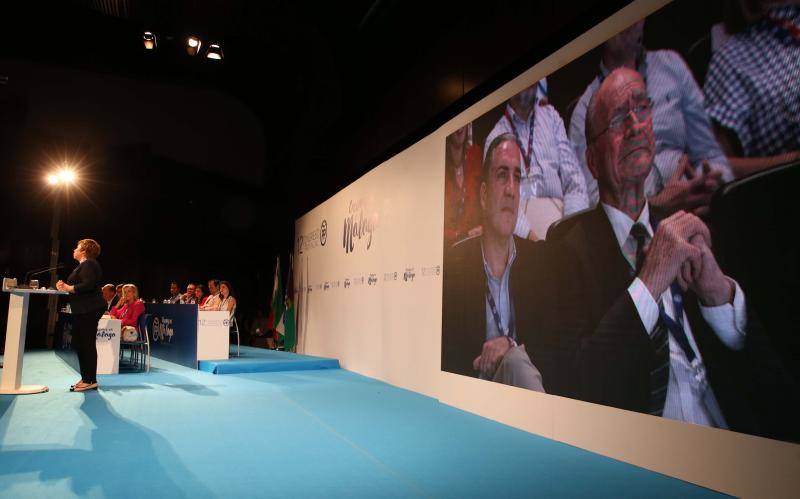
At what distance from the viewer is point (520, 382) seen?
174 inches

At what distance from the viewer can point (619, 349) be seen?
11.5ft

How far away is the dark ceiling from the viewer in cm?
509

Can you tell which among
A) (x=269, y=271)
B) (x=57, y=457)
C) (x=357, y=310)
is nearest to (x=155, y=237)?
(x=269, y=271)

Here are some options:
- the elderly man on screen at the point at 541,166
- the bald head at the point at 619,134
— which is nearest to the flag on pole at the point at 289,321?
the elderly man on screen at the point at 541,166

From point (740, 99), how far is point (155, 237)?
13.1 metres

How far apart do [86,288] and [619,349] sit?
15.3 ft

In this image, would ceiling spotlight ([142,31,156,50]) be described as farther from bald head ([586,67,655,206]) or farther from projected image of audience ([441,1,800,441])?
bald head ([586,67,655,206])

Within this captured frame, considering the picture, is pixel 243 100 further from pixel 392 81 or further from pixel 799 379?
pixel 799 379

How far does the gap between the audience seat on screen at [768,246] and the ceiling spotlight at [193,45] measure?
286 inches

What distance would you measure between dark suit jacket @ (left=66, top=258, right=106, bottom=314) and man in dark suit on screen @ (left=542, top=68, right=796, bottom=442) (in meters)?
4.23

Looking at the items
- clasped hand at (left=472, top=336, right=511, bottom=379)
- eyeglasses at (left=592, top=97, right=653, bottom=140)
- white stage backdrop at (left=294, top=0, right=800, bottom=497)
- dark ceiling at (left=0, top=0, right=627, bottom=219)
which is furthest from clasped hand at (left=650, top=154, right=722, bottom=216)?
clasped hand at (left=472, top=336, right=511, bottom=379)

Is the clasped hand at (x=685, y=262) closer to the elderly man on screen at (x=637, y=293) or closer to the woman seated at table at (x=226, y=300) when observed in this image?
the elderly man on screen at (x=637, y=293)

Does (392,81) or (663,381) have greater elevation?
(392,81)

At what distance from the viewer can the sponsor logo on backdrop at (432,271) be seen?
5.96 metres
